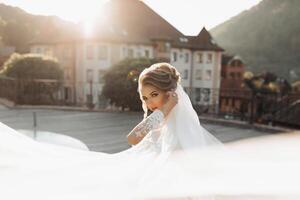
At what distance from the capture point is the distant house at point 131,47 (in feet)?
134

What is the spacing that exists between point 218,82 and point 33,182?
165 ft

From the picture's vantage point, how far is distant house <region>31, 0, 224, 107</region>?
134 feet

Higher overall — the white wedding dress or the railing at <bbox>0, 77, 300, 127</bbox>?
the white wedding dress

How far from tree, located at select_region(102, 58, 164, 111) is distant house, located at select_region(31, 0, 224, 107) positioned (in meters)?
18.8

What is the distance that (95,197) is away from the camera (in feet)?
7.30

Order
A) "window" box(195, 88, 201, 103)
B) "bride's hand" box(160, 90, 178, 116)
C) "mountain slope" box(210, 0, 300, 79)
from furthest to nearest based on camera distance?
1. "mountain slope" box(210, 0, 300, 79)
2. "window" box(195, 88, 201, 103)
3. "bride's hand" box(160, 90, 178, 116)

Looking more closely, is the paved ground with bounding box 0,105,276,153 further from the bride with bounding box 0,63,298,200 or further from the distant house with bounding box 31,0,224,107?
the distant house with bounding box 31,0,224,107

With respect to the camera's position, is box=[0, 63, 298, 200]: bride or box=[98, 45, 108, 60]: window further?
box=[98, 45, 108, 60]: window

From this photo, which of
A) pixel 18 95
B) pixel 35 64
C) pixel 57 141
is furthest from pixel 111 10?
pixel 57 141

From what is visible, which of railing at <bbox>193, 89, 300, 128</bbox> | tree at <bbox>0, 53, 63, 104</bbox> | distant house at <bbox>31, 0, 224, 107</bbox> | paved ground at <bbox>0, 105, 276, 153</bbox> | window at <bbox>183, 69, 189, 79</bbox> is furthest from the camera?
window at <bbox>183, 69, 189, 79</bbox>

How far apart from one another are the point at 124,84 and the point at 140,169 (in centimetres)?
1267

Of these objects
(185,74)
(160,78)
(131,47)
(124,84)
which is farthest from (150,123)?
(185,74)

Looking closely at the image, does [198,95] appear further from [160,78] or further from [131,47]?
[131,47]

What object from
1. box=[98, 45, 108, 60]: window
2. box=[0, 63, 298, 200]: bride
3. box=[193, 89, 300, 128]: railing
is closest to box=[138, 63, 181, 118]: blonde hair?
box=[0, 63, 298, 200]: bride
